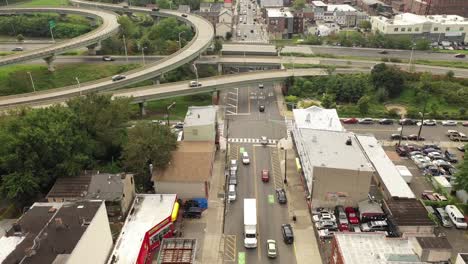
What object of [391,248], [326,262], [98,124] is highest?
[98,124]

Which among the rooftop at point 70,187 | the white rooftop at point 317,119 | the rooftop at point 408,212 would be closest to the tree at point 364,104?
the white rooftop at point 317,119

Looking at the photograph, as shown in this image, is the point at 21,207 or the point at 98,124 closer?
the point at 21,207

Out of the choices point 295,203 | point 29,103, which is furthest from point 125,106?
point 295,203

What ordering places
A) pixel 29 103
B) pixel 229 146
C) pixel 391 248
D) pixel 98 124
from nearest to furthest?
1. pixel 391 248
2. pixel 98 124
3. pixel 229 146
4. pixel 29 103

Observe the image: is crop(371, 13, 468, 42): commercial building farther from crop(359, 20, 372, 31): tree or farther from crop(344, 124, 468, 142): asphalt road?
crop(344, 124, 468, 142): asphalt road

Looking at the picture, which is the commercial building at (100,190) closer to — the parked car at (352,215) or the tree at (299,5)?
the parked car at (352,215)

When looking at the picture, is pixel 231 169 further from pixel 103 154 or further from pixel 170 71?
pixel 170 71
